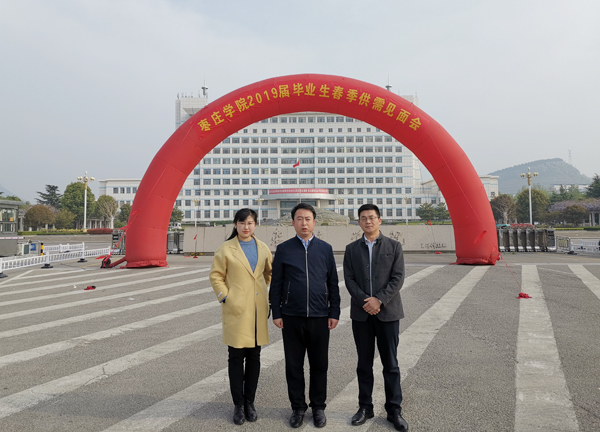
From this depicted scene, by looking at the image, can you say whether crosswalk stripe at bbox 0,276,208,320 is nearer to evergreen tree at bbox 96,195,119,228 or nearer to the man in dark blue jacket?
the man in dark blue jacket

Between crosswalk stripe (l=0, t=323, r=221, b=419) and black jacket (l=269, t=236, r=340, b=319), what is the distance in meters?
2.20

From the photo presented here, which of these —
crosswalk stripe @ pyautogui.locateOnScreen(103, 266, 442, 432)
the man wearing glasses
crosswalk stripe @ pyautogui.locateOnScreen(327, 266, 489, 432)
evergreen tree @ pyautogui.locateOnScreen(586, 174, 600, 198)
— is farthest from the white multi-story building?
the man wearing glasses

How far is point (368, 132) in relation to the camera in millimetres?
76438

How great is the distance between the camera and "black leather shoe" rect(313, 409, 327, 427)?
2.76 meters

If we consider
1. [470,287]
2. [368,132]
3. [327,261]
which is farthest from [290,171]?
[327,261]

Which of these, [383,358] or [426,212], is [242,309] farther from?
[426,212]

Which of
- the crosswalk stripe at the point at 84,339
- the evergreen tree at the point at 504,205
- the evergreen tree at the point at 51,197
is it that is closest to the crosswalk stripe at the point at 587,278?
the crosswalk stripe at the point at 84,339

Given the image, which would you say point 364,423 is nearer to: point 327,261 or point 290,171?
point 327,261

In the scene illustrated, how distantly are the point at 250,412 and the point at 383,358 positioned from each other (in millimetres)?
1126

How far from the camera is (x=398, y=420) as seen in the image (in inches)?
106

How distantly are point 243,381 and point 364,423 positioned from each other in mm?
1003

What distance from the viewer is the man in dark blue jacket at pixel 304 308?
286 centimetres

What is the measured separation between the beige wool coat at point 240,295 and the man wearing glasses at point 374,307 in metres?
0.73

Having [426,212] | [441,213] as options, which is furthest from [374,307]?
[426,212]
